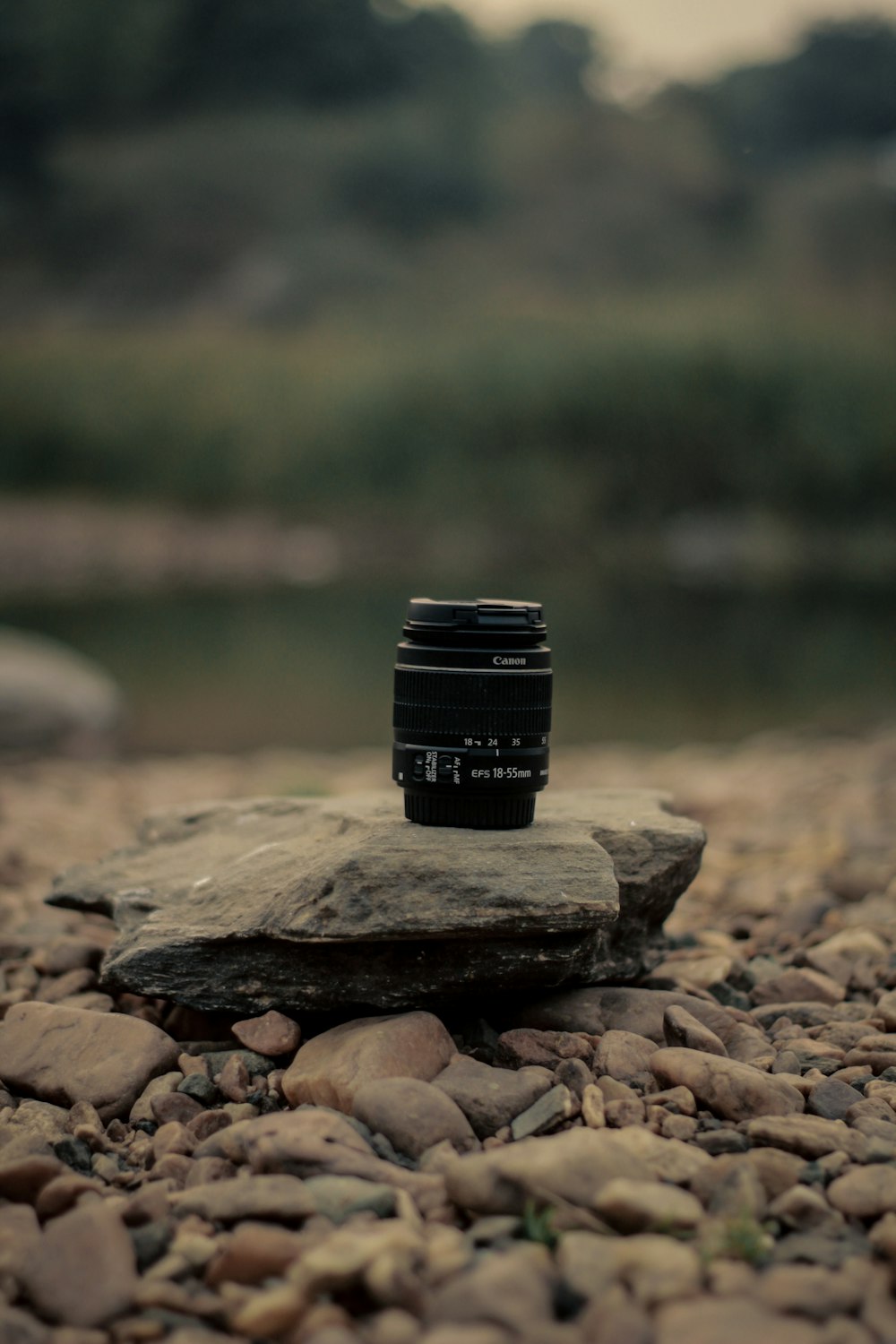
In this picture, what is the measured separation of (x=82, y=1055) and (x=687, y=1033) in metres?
1.75

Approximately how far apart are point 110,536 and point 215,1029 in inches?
2107

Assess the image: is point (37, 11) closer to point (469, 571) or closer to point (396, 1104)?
point (469, 571)

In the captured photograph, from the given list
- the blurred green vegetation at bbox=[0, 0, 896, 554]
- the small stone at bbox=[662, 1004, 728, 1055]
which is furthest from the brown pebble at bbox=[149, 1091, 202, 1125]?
the blurred green vegetation at bbox=[0, 0, 896, 554]

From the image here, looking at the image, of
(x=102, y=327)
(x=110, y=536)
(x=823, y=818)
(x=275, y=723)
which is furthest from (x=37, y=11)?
(x=823, y=818)

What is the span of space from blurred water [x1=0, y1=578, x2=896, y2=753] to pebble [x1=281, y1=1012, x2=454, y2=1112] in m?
9.62

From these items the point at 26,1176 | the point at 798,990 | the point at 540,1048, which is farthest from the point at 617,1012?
the point at 26,1176

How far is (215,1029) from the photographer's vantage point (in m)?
4.18

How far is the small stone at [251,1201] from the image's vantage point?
118 inches

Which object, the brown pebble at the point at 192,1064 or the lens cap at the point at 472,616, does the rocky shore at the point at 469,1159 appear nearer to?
the brown pebble at the point at 192,1064

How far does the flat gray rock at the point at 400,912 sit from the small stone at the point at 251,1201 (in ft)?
2.55

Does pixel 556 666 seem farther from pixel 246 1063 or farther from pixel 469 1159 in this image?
pixel 469 1159

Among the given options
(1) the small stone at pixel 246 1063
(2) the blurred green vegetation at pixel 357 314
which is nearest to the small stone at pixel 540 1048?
(1) the small stone at pixel 246 1063

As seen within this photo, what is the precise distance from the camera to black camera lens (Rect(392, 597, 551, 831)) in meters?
3.92

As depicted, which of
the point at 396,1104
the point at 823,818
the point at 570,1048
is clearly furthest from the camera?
A: the point at 823,818
